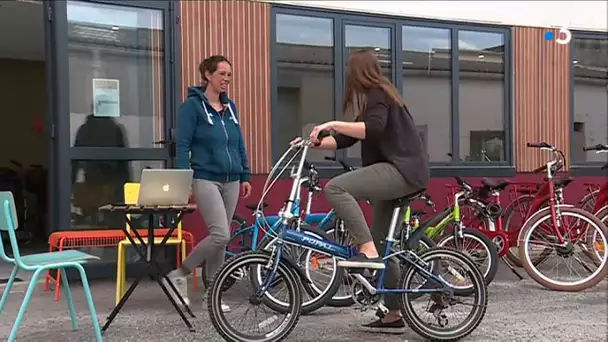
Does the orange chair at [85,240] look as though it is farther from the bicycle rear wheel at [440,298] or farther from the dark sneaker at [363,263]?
the bicycle rear wheel at [440,298]

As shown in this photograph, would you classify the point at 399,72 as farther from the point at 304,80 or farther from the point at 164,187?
the point at 164,187

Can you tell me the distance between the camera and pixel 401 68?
6.97 metres

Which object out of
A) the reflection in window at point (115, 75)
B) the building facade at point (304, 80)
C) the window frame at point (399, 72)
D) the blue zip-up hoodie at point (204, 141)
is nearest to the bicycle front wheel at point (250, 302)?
the blue zip-up hoodie at point (204, 141)

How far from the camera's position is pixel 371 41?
22.6ft

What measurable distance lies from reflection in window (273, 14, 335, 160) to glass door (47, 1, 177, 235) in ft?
3.80

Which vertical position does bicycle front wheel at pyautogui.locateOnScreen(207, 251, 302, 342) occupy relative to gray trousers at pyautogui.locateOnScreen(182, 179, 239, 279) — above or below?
below

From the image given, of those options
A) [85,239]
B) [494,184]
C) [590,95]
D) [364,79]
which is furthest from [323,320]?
[590,95]

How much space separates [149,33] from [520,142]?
13.9 ft

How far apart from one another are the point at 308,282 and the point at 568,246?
2461mm

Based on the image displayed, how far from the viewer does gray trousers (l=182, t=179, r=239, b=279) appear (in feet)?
14.1

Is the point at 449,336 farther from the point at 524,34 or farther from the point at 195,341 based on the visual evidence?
the point at 524,34

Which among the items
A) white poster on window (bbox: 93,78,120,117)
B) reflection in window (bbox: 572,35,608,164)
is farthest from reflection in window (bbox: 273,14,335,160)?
reflection in window (bbox: 572,35,608,164)

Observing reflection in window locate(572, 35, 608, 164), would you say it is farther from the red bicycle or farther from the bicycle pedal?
the bicycle pedal

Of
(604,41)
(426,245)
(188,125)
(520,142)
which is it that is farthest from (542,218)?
(604,41)
